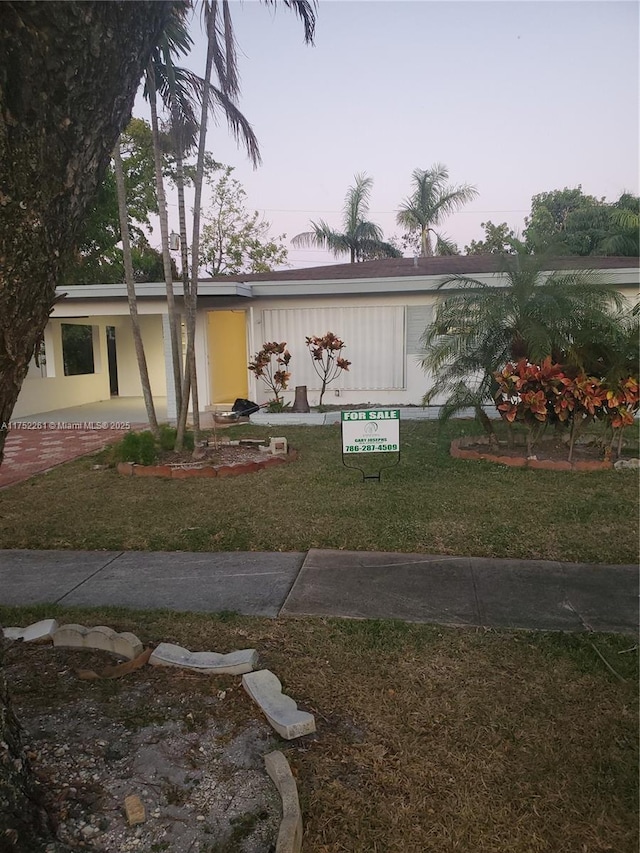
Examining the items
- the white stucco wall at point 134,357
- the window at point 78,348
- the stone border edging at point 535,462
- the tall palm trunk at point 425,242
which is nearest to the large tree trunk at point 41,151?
the stone border edging at point 535,462

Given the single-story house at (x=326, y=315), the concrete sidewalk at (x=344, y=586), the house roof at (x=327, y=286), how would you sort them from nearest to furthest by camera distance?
the concrete sidewalk at (x=344, y=586) < the house roof at (x=327, y=286) < the single-story house at (x=326, y=315)

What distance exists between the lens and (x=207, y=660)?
10.2ft

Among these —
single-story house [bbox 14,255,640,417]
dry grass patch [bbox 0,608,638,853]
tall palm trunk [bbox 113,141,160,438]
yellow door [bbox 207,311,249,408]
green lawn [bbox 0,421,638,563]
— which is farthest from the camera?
yellow door [bbox 207,311,249,408]

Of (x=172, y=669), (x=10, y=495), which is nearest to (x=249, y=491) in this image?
(x=10, y=495)

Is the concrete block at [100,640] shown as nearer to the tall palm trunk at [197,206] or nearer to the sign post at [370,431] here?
the sign post at [370,431]

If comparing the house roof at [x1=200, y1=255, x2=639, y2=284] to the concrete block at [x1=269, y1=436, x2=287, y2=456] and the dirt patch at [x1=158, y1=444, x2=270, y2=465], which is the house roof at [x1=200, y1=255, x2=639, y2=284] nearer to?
the dirt patch at [x1=158, y1=444, x2=270, y2=465]

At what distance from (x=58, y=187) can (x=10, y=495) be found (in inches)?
236

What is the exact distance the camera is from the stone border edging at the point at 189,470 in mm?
7664

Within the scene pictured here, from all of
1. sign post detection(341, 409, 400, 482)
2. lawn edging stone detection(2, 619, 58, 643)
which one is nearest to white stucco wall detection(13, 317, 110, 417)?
sign post detection(341, 409, 400, 482)

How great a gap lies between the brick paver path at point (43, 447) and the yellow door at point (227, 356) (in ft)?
11.6

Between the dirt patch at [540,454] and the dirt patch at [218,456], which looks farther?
the dirt patch at [218,456]

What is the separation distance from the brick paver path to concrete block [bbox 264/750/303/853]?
633 cm

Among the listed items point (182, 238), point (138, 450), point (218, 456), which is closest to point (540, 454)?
point (218, 456)

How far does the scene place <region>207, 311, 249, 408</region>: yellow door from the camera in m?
Answer: 15.0
